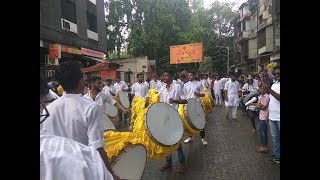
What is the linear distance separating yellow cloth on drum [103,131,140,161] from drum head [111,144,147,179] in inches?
1.7

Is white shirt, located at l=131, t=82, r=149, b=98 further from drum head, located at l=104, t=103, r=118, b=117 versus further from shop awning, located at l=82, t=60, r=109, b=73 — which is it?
drum head, located at l=104, t=103, r=118, b=117

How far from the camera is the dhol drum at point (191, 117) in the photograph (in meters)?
5.66

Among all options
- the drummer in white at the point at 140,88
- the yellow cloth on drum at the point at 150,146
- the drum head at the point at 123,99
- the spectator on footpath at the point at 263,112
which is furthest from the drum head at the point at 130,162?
the drummer in white at the point at 140,88

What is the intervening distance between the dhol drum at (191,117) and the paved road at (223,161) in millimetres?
513

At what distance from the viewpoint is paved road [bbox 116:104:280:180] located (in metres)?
4.99

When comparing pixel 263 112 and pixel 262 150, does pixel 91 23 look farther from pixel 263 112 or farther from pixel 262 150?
pixel 262 150

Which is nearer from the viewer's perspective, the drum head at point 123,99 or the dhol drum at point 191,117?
the dhol drum at point 191,117

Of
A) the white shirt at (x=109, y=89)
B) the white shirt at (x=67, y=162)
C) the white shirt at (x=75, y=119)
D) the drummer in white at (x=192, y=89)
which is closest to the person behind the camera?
the white shirt at (x=67, y=162)

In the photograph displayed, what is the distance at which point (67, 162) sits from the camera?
1232 mm

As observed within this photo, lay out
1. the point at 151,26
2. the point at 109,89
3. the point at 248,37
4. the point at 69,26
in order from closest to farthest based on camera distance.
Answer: the point at 69,26 < the point at 151,26 < the point at 109,89 < the point at 248,37

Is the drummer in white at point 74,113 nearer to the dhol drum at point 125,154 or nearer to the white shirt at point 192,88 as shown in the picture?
the dhol drum at point 125,154

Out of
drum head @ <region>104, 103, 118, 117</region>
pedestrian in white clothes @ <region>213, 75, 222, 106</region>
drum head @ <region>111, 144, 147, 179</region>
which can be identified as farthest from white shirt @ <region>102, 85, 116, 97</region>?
drum head @ <region>111, 144, 147, 179</region>

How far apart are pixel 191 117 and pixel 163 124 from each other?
4.41ft

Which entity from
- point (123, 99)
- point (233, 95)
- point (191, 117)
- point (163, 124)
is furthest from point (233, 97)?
point (163, 124)
